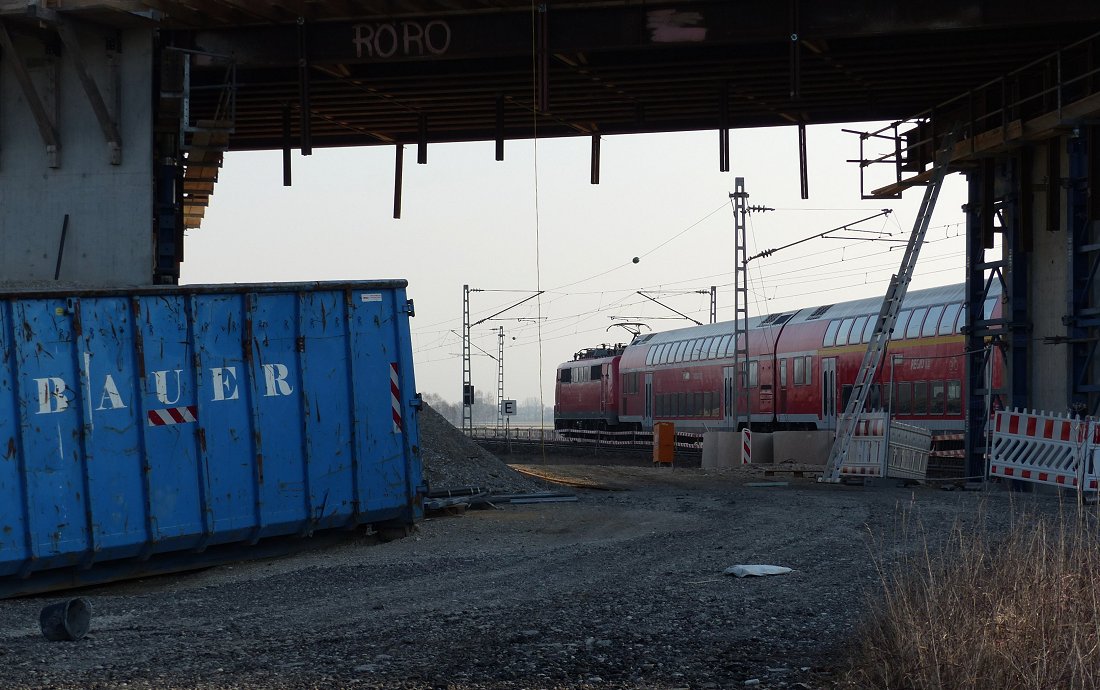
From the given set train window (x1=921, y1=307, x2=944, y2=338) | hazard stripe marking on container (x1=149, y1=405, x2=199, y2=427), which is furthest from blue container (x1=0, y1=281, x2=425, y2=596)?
train window (x1=921, y1=307, x2=944, y2=338)

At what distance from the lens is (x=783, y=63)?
65.8 feet

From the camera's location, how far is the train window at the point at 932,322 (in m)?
30.6

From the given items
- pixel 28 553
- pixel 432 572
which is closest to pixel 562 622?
pixel 432 572

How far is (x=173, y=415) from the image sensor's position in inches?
495

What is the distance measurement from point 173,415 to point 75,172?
7.61 meters

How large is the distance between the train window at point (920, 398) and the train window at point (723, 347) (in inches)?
456

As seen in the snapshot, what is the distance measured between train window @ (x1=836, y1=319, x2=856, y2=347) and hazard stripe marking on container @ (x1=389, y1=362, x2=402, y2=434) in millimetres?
22618

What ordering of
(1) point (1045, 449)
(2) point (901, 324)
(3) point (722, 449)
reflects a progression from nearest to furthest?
(1) point (1045, 449), (2) point (901, 324), (3) point (722, 449)

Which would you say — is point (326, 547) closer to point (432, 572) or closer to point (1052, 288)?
point (432, 572)

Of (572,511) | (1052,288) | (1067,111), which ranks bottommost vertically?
(572,511)

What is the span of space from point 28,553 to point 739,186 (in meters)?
33.2

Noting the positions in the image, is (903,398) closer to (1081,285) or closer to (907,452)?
(907,452)

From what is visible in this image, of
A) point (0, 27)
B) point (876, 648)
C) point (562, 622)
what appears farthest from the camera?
point (0, 27)

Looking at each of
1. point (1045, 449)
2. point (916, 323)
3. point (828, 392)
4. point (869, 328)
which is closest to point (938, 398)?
point (916, 323)
